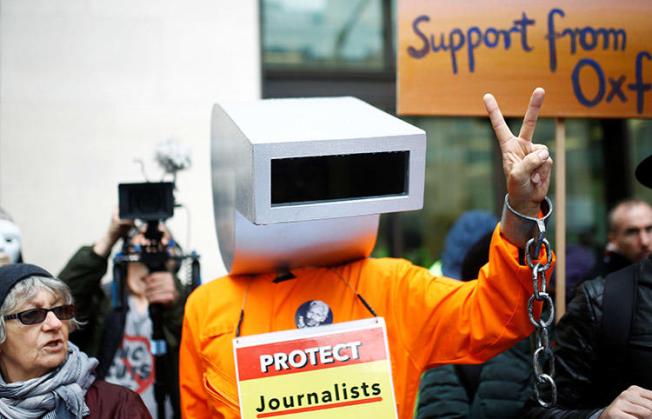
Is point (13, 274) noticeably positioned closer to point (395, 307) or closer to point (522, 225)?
point (395, 307)

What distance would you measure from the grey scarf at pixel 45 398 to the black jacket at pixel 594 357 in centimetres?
139

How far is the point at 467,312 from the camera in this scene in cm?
219

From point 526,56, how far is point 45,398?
2100mm

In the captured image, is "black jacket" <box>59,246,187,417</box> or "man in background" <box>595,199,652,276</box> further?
"man in background" <box>595,199,652,276</box>

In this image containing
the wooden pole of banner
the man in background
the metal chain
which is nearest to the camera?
the metal chain

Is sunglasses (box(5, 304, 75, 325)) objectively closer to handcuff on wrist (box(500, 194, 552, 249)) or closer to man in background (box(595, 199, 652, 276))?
handcuff on wrist (box(500, 194, 552, 249))

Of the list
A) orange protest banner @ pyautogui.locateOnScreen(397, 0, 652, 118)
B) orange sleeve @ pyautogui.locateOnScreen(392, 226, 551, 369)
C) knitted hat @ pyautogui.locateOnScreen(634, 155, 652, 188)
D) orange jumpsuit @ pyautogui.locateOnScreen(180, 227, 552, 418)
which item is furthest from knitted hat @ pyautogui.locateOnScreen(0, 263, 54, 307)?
knitted hat @ pyautogui.locateOnScreen(634, 155, 652, 188)

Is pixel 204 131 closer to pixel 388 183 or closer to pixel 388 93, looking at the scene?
pixel 388 93

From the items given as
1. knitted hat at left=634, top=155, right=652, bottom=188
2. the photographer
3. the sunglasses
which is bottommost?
the photographer

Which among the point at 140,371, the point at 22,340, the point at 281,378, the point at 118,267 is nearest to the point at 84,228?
the point at 140,371

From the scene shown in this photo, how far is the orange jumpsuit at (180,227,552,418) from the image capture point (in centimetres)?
215

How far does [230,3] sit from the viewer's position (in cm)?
500

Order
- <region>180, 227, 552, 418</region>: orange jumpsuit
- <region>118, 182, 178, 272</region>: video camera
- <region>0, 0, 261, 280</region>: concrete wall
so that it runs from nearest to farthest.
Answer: <region>180, 227, 552, 418</region>: orange jumpsuit
<region>118, 182, 178, 272</region>: video camera
<region>0, 0, 261, 280</region>: concrete wall

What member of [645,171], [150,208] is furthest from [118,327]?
[645,171]
